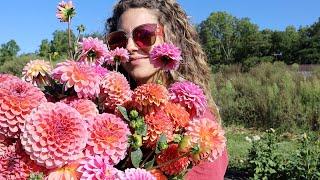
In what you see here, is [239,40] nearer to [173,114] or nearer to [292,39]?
[292,39]

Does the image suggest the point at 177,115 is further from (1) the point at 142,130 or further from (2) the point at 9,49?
(2) the point at 9,49

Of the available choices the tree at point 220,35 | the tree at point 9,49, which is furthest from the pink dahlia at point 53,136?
the tree at point 220,35

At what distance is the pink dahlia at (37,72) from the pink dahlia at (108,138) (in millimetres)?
280

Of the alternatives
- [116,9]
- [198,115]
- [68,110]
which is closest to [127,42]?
[116,9]

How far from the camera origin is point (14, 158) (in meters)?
0.97

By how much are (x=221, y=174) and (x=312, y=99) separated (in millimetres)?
14583

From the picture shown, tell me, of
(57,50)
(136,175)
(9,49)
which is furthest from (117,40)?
(9,49)

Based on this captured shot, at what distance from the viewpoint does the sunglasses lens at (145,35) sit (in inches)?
72.6

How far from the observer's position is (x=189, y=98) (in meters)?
1.21

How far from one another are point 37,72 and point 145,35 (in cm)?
64

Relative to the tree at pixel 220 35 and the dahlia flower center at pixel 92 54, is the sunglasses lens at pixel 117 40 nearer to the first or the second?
the dahlia flower center at pixel 92 54

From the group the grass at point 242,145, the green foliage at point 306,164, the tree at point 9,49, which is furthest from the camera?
the tree at point 9,49

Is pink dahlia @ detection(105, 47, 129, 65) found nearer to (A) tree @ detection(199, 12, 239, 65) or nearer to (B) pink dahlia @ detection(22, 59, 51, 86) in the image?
(B) pink dahlia @ detection(22, 59, 51, 86)

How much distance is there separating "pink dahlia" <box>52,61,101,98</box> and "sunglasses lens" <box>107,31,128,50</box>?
0.75 metres
